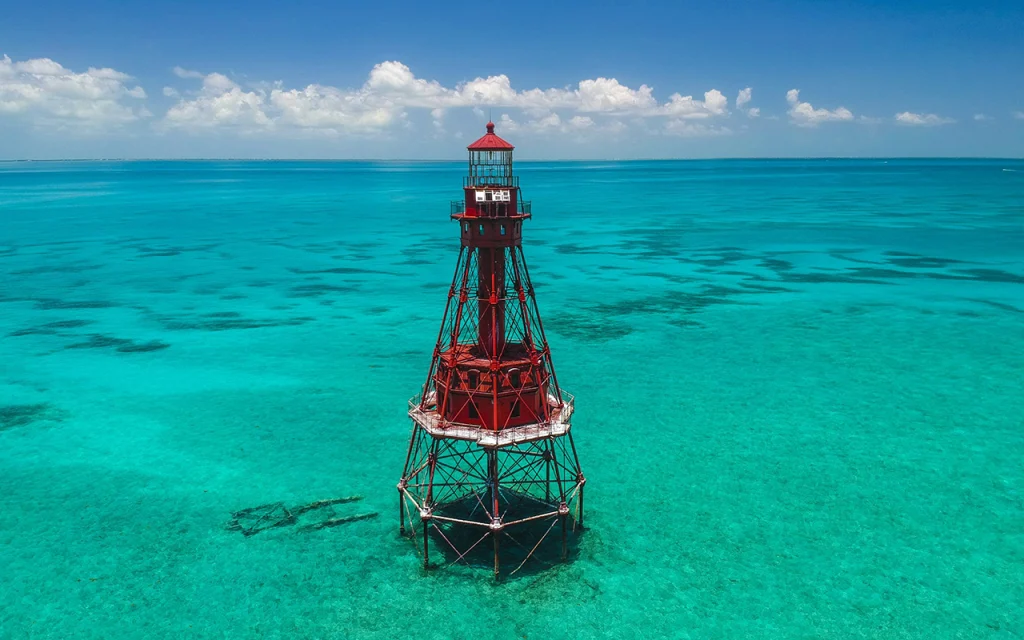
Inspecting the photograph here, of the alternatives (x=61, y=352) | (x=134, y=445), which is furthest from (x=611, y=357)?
(x=61, y=352)

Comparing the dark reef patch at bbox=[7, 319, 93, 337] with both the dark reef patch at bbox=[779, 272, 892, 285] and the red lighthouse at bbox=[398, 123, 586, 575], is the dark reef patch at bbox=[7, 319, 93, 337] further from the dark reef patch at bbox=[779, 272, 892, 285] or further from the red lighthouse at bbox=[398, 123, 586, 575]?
the dark reef patch at bbox=[779, 272, 892, 285]

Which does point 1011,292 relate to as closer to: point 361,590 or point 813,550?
point 813,550

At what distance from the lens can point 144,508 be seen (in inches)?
1519

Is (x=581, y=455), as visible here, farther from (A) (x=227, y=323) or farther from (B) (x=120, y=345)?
(B) (x=120, y=345)

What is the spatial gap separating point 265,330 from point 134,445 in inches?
1039

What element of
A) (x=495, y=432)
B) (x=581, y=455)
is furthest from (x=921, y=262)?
(x=495, y=432)

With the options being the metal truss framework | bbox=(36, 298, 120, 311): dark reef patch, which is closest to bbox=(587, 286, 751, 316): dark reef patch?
the metal truss framework

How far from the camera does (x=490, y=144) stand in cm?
3066

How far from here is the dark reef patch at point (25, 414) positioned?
49250mm

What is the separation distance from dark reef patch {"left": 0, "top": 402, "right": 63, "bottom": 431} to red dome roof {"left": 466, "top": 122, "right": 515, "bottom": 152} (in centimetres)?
3767

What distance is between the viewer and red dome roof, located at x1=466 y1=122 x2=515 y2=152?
1204 inches

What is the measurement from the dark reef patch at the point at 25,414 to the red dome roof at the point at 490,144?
3767 centimetres

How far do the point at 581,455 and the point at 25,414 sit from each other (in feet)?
125

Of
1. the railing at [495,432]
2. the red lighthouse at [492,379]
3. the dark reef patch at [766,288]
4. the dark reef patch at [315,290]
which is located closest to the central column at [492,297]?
the red lighthouse at [492,379]
